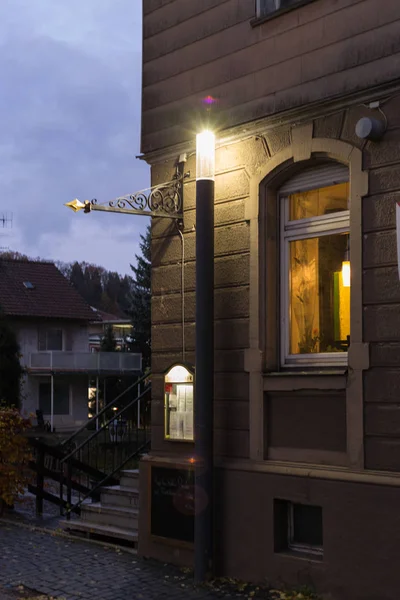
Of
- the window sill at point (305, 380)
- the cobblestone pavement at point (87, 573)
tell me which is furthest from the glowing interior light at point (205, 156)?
the cobblestone pavement at point (87, 573)

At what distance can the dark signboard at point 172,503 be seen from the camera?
9422 mm

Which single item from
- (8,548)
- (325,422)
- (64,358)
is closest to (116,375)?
(64,358)

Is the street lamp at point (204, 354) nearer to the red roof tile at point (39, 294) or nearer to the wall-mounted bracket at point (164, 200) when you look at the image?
the wall-mounted bracket at point (164, 200)

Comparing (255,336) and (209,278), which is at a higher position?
(209,278)

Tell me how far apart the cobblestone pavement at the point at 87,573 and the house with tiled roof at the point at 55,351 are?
33413 mm

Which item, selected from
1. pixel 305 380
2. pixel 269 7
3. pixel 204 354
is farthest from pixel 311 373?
pixel 269 7

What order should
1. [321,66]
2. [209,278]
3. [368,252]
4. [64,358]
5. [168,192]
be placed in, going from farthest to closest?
1. [64,358]
2. [168,192]
3. [209,278]
4. [321,66]
5. [368,252]

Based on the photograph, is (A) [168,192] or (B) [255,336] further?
(A) [168,192]

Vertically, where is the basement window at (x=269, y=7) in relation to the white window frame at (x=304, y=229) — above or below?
above

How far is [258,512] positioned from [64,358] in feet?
120

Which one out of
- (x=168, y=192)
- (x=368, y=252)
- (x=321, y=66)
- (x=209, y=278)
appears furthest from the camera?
(x=168, y=192)

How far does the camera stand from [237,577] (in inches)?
346

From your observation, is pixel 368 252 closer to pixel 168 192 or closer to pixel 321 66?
pixel 321 66

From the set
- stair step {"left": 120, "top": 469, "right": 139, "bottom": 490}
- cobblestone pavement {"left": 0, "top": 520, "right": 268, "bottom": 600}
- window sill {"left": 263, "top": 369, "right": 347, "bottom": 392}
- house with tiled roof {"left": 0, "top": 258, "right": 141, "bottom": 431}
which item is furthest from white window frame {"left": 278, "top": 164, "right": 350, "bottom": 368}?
house with tiled roof {"left": 0, "top": 258, "right": 141, "bottom": 431}
